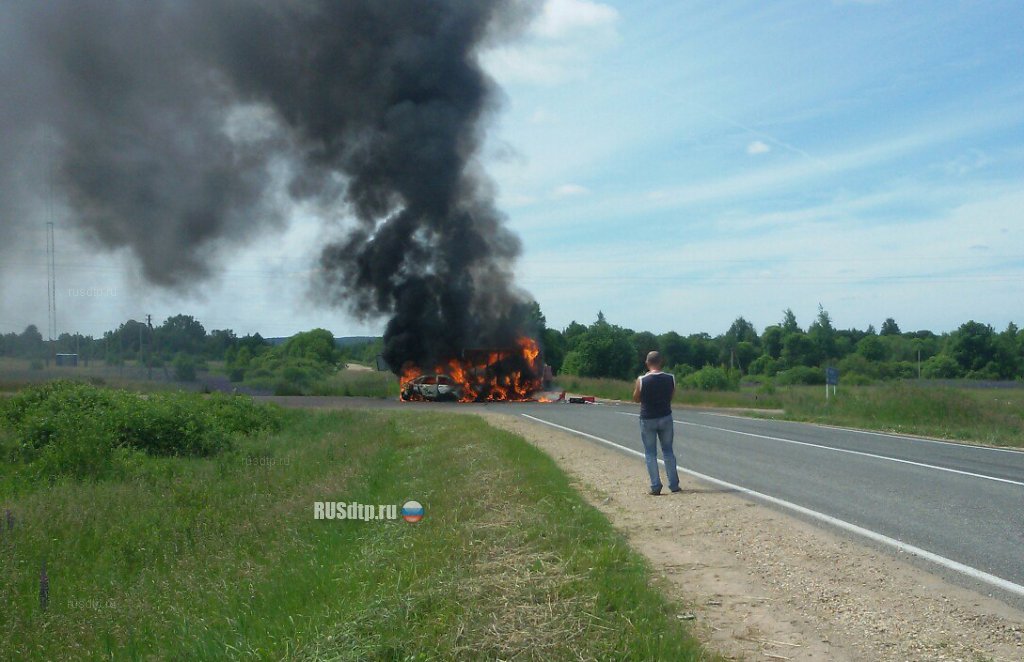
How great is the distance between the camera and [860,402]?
2705cm

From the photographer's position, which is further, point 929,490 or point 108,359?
point 108,359

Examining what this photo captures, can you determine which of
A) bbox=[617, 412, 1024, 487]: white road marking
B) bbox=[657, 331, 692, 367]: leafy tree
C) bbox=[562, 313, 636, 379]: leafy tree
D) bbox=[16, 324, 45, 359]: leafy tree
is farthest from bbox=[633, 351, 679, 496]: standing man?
bbox=[657, 331, 692, 367]: leafy tree

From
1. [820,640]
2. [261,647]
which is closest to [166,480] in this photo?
[261,647]

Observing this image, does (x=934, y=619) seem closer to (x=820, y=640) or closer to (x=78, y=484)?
(x=820, y=640)

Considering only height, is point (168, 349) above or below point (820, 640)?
above

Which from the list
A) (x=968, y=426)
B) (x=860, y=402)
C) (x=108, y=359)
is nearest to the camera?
(x=968, y=426)

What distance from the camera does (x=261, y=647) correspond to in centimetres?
514

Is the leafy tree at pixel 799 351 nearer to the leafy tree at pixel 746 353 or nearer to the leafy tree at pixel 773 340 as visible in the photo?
the leafy tree at pixel 773 340

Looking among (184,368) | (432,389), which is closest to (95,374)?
(184,368)

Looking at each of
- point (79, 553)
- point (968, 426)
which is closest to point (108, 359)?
point (79, 553)

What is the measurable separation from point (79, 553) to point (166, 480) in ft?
16.8

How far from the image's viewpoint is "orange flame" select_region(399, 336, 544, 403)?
39.6 meters

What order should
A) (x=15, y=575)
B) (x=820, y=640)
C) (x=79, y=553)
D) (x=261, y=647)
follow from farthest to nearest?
(x=79, y=553) → (x=15, y=575) → (x=261, y=647) → (x=820, y=640)

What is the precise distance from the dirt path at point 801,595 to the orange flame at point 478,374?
101 feet
